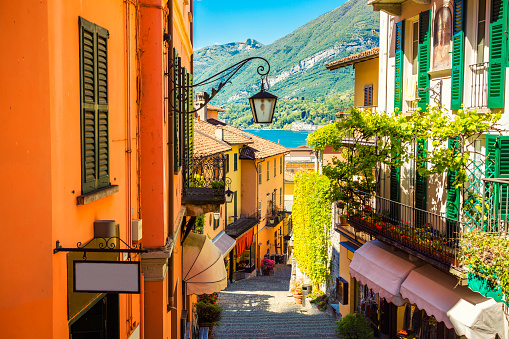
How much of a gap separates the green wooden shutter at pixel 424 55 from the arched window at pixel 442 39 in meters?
0.31

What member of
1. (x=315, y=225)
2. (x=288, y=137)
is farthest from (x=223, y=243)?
(x=288, y=137)

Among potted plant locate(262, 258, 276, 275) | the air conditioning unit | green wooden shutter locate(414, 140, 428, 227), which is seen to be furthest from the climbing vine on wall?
the air conditioning unit

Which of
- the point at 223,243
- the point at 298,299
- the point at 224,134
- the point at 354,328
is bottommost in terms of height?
the point at 298,299

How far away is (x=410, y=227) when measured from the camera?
1247 cm

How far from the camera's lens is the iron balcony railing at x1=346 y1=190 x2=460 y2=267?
10820mm

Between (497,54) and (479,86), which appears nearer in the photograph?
(497,54)

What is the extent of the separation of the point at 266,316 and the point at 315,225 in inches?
212

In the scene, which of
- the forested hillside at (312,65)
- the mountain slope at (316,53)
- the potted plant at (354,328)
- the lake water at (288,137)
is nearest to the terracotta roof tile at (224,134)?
the potted plant at (354,328)

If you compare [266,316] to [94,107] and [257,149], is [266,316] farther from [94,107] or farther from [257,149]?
[257,149]

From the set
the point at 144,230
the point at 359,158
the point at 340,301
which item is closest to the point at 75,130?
the point at 144,230

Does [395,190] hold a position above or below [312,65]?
below

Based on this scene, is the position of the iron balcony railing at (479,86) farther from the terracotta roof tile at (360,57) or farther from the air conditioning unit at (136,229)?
the terracotta roof tile at (360,57)

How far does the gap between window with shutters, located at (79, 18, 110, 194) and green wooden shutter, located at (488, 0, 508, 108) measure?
25.1ft

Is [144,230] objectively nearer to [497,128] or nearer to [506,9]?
[497,128]
